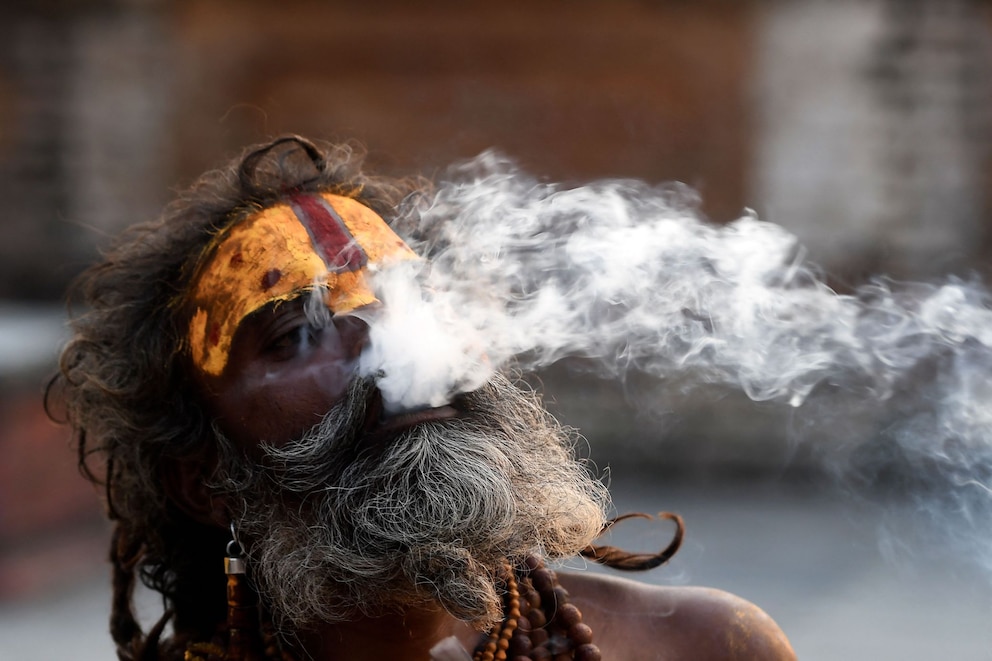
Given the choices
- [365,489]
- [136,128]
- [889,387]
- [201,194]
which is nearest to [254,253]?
[201,194]

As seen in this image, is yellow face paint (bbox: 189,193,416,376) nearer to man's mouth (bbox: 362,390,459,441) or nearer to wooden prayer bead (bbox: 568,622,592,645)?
man's mouth (bbox: 362,390,459,441)

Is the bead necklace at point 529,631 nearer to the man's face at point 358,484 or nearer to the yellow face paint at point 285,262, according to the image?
the man's face at point 358,484

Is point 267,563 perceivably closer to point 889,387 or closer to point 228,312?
point 228,312

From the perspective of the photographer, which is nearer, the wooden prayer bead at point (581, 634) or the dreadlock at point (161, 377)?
the wooden prayer bead at point (581, 634)

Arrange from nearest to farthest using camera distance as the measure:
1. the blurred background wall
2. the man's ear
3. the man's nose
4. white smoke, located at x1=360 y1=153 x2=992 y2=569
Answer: the man's nose
the man's ear
white smoke, located at x1=360 y1=153 x2=992 y2=569
the blurred background wall

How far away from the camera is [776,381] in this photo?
274 centimetres

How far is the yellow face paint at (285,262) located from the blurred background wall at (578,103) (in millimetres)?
6427

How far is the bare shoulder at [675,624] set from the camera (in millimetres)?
2289

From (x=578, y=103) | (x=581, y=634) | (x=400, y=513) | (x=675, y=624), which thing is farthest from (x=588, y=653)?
(x=578, y=103)

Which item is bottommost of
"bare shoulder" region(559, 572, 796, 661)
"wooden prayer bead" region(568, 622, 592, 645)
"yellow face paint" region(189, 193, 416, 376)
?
"bare shoulder" region(559, 572, 796, 661)

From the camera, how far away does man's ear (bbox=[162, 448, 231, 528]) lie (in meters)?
2.39

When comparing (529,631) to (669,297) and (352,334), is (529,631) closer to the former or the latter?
(352,334)

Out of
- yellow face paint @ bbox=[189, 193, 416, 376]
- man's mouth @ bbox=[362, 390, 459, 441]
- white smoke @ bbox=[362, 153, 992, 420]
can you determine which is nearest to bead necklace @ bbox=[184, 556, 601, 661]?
man's mouth @ bbox=[362, 390, 459, 441]

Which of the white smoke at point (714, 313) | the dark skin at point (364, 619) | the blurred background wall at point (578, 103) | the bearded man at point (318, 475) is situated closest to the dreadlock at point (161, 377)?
the bearded man at point (318, 475)
